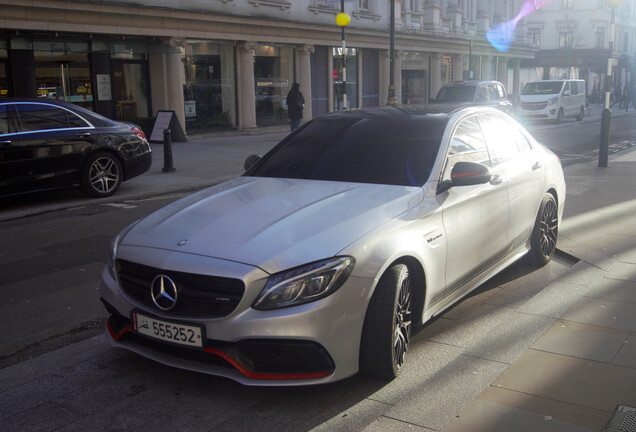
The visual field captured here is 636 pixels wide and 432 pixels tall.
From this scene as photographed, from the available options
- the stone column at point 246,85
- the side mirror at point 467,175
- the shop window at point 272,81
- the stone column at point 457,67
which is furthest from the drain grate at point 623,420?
the stone column at point 457,67

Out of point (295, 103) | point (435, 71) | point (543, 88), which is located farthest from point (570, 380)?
point (435, 71)

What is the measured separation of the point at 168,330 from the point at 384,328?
1174mm

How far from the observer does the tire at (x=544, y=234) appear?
6.17 metres

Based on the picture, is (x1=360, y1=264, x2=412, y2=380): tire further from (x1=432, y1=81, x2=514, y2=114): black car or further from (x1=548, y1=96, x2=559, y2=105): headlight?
(x1=548, y1=96, x2=559, y2=105): headlight

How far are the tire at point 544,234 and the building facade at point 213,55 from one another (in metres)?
15.7

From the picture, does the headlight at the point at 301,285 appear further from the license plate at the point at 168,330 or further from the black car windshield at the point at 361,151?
the black car windshield at the point at 361,151

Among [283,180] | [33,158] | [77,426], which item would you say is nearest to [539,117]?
[33,158]

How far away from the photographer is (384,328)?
3.68 meters

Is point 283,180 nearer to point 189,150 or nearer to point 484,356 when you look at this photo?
point 484,356

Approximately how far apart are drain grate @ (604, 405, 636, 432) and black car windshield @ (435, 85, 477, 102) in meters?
19.2

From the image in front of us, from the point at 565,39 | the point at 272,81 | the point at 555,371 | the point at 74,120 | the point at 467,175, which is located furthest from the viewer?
the point at 565,39

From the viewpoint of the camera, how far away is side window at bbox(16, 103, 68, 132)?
10.2 m

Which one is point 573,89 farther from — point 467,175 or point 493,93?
point 467,175

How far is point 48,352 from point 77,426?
124 cm
